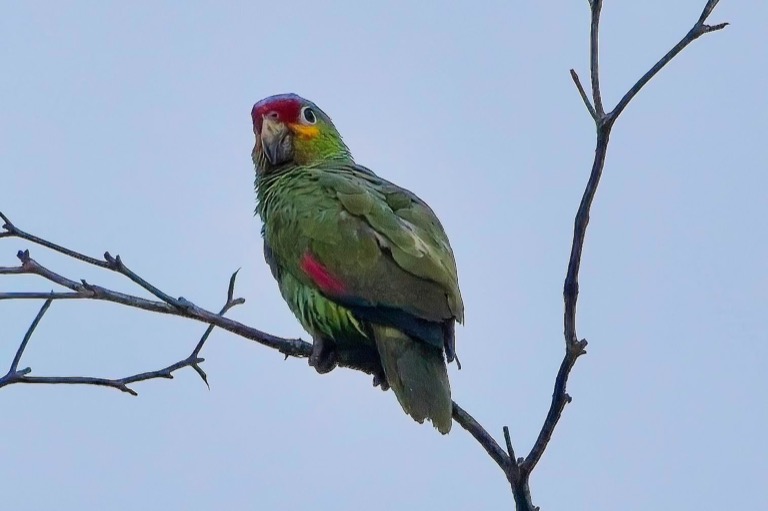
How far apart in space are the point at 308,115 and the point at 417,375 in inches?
106

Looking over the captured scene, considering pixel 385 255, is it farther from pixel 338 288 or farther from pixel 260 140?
pixel 260 140

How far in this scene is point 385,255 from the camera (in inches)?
193

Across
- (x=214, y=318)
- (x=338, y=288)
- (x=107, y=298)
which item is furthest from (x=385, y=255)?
(x=107, y=298)

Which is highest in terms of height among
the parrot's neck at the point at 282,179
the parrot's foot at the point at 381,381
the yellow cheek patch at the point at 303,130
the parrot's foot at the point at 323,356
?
the yellow cheek patch at the point at 303,130

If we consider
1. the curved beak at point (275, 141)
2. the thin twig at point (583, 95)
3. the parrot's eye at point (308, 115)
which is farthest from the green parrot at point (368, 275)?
the thin twig at point (583, 95)

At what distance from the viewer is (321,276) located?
500 centimetres

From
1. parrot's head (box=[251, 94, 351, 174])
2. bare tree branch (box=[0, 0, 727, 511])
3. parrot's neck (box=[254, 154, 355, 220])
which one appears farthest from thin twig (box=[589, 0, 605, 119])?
parrot's head (box=[251, 94, 351, 174])

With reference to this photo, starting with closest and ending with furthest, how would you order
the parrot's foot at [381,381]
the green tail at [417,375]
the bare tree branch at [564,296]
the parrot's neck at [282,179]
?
the bare tree branch at [564,296] → the green tail at [417,375] → the parrot's foot at [381,381] → the parrot's neck at [282,179]

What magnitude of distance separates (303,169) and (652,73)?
311 centimetres

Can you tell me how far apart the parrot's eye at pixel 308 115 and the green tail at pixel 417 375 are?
2.32 metres

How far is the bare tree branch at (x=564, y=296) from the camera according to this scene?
334cm

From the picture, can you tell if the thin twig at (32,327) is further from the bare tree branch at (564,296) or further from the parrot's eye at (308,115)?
the parrot's eye at (308,115)

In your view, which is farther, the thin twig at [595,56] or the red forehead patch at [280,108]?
the red forehead patch at [280,108]

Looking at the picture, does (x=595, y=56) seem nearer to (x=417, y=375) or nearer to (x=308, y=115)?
(x=417, y=375)
